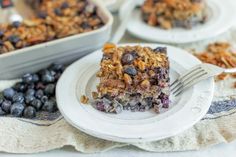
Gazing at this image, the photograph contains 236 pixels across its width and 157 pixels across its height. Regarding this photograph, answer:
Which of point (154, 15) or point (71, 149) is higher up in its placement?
point (154, 15)

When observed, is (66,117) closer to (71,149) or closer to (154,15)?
(71,149)

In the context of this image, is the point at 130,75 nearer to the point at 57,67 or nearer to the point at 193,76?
the point at 193,76

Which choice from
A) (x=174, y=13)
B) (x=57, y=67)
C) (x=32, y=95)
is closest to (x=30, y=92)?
(x=32, y=95)

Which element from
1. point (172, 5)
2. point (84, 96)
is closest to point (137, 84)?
point (84, 96)

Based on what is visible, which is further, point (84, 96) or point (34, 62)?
point (34, 62)

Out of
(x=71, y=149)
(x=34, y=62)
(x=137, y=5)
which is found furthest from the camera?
(x=137, y=5)

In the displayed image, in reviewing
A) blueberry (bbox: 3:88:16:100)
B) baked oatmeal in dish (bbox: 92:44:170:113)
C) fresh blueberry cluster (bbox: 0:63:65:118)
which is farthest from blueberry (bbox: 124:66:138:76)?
blueberry (bbox: 3:88:16:100)
